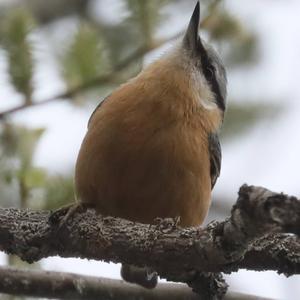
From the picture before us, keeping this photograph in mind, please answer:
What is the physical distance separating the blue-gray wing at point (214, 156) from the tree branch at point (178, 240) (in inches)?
40.4

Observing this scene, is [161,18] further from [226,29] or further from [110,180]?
[110,180]

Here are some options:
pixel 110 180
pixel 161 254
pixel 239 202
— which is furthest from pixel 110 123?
pixel 239 202

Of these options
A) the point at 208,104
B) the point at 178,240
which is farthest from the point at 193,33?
the point at 178,240

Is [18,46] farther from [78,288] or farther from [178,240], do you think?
[178,240]

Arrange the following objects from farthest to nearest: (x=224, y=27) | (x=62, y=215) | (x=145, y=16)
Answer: (x=224, y=27) < (x=145, y=16) < (x=62, y=215)

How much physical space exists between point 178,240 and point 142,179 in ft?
2.75

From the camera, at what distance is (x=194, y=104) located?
3498mm

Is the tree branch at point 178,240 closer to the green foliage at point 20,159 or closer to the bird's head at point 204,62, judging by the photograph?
the green foliage at point 20,159

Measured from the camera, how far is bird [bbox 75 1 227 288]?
3.15 metres

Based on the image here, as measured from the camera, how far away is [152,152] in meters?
3.16

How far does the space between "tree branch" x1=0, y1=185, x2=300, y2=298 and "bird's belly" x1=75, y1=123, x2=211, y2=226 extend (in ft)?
1.76

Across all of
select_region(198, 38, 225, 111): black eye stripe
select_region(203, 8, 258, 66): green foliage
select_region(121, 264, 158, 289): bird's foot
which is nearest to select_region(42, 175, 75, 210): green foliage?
select_region(121, 264, 158, 289): bird's foot

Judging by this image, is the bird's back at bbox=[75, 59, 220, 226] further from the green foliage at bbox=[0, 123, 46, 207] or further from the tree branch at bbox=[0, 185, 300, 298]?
the tree branch at bbox=[0, 185, 300, 298]

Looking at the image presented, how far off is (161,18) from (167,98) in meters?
0.43
